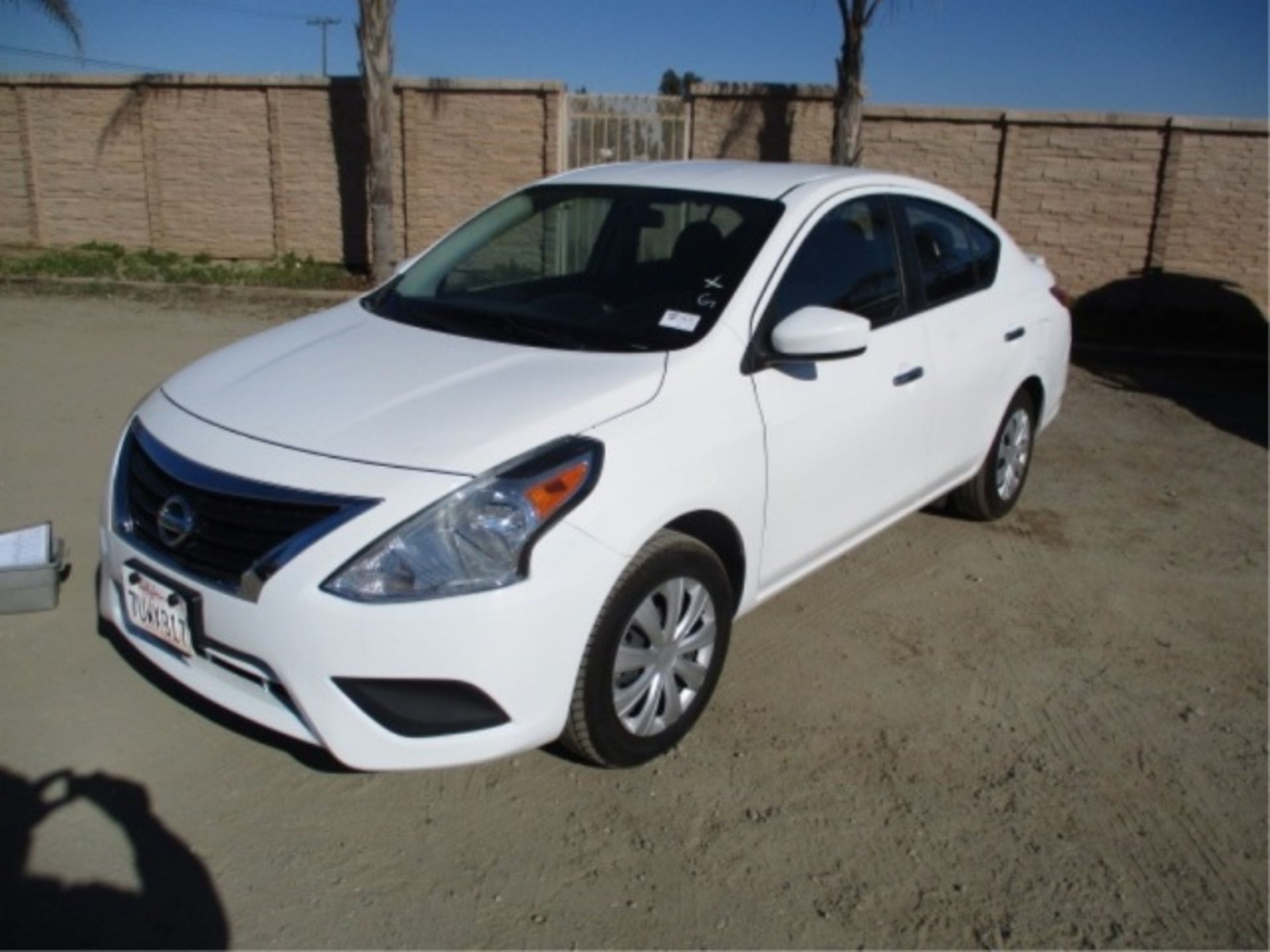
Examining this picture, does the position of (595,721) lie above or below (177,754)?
above

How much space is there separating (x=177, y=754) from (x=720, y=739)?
5.29 ft

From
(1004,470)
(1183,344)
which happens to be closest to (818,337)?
(1004,470)

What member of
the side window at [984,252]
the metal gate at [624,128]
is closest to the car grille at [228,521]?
the side window at [984,252]

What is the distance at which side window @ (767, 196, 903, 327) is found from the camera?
144 inches

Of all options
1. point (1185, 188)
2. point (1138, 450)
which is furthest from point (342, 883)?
point (1185, 188)

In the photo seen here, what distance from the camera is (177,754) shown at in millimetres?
3131

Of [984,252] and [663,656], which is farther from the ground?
[984,252]

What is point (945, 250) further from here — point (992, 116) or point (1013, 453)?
point (992, 116)

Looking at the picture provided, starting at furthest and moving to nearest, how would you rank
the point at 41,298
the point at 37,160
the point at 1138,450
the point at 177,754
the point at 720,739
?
1. the point at 37,160
2. the point at 41,298
3. the point at 1138,450
4. the point at 720,739
5. the point at 177,754

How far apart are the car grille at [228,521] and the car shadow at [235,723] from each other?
393 mm

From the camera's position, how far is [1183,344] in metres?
10.7

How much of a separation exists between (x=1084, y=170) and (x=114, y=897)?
11934 millimetres

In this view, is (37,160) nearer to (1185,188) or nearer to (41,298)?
(41,298)

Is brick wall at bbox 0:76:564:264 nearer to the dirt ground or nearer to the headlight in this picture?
the dirt ground
